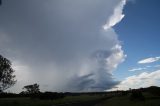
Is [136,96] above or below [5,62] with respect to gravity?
below

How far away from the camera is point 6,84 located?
91.2m

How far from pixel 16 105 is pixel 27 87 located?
107m

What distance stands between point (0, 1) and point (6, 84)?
6902cm

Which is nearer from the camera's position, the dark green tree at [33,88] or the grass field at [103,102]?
the grass field at [103,102]

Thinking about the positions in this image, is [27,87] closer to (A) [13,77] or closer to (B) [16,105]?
(A) [13,77]

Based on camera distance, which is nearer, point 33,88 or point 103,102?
point 103,102

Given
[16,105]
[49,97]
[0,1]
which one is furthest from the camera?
[49,97]

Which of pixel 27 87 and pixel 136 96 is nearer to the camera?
pixel 136 96

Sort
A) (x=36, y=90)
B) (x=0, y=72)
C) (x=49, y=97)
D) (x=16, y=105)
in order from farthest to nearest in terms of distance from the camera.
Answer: (x=36, y=90) → (x=49, y=97) → (x=0, y=72) → (x=16, y=105)

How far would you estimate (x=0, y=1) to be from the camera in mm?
26531

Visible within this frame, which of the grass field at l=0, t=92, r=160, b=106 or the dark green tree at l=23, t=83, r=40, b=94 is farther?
the dark green tree at l=23, t=83, r=40, b=94

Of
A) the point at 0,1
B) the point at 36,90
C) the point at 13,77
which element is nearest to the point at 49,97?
the point at 13,77

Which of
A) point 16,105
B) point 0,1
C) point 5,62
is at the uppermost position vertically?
point 5,62

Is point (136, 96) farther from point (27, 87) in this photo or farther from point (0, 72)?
point (27, 87)
